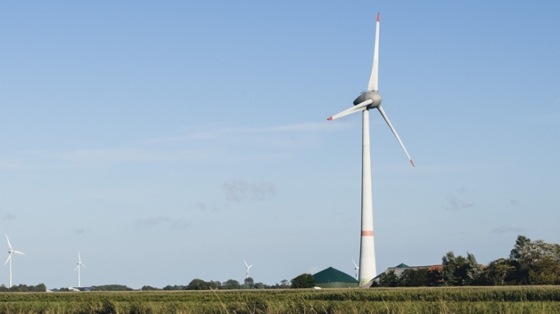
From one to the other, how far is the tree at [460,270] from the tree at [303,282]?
31087 millimetres

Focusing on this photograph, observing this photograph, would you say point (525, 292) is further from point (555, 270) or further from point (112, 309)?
point (112, 309)

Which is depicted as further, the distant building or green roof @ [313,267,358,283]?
green roof @ [313,267,358,283]

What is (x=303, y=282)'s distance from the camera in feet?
495

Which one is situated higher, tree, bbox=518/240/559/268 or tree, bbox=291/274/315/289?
tree, bbox=518/240/559/268

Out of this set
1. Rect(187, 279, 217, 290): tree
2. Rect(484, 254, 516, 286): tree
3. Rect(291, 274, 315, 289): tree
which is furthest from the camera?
Rect(187, 279, 217, 290): tree

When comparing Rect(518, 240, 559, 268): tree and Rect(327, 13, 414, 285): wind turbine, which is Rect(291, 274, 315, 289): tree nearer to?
Rect(327, 13, 414, 285): wind turbine

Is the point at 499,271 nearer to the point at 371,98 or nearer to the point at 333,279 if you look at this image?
the point at 371,98

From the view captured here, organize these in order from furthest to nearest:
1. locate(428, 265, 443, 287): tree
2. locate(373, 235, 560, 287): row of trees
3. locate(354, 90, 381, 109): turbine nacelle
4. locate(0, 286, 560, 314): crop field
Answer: locate(354, 90, 381, 109): turbine nacelle, locate(428, 265, 443, 287): tree, locate(373, 235, 560, 287): row of trees, locate(0, 286, 560, 314): crop field

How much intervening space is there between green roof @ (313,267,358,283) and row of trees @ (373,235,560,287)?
33874 millimetres

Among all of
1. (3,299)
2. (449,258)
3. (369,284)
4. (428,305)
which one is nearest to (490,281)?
(449,258)

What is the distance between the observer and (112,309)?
59812 mm

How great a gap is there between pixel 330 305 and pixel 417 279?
77429 millimetres

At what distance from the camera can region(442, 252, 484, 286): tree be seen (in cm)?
12319

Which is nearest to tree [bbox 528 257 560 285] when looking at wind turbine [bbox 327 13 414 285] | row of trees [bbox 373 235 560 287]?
row of trees [bbox 373 235 560 287]
